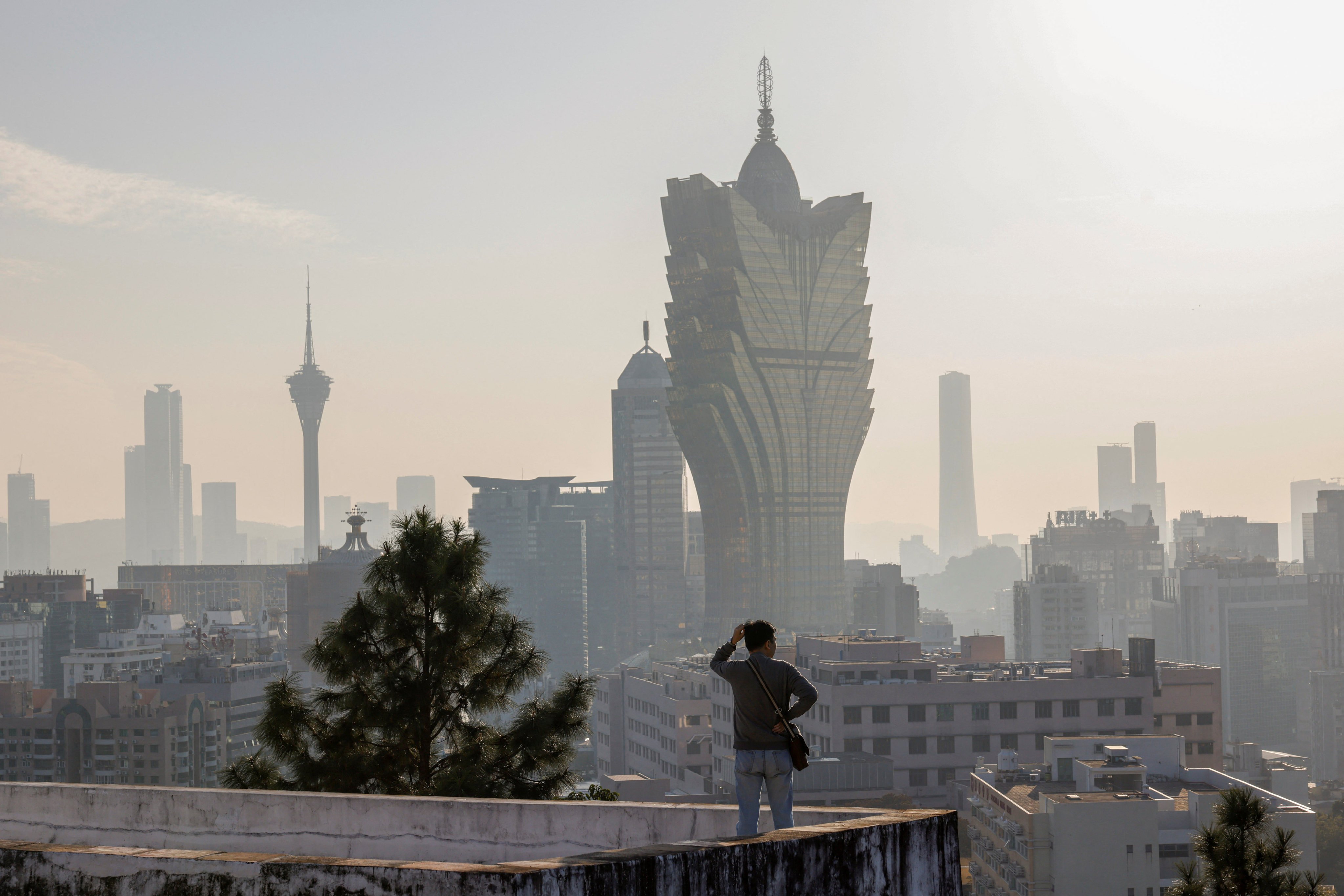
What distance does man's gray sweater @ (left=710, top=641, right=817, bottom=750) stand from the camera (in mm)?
8547

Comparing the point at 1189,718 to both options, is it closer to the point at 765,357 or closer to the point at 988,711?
the point at 988,711

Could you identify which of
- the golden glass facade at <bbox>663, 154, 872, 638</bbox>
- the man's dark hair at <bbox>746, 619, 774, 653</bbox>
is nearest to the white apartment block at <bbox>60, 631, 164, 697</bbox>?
the golden glass facade at <bbox>663, 154, 872, 638</bbox>

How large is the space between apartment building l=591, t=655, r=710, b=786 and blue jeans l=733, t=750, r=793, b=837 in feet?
277

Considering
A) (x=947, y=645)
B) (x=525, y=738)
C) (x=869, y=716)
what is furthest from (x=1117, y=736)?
(x=947, y=645)

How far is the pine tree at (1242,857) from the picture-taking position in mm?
25125

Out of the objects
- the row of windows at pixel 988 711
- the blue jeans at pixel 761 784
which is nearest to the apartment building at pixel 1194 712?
the row of windows at pixel 988 711

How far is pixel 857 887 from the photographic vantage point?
7.43m

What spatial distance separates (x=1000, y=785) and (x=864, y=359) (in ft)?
452

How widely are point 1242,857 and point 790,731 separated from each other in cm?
2039

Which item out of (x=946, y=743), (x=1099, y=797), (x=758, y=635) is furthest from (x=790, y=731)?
(x=946, y=743)

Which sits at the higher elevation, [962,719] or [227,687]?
[962,719]

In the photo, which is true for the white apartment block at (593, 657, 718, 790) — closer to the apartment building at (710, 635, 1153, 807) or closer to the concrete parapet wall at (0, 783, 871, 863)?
the apartment building at (710, 635, 1153, 807)

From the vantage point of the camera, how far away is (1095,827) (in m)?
53.9

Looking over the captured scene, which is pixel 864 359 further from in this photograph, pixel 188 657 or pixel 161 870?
pixel 161 870
